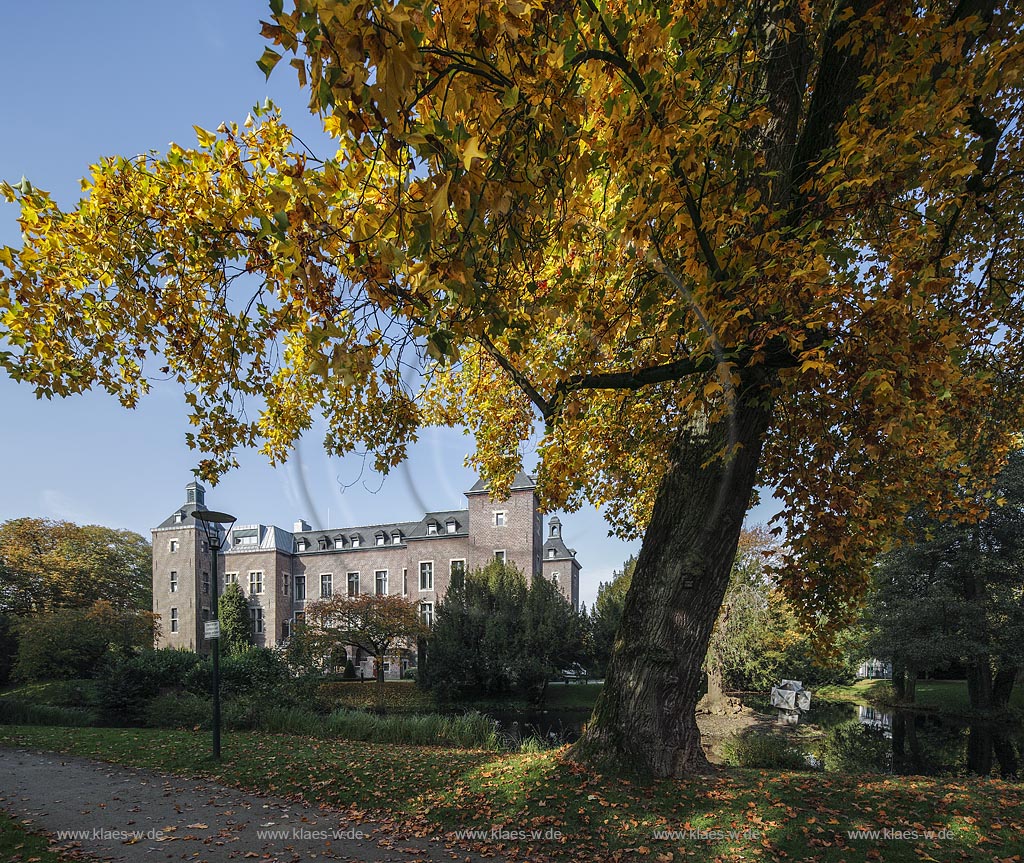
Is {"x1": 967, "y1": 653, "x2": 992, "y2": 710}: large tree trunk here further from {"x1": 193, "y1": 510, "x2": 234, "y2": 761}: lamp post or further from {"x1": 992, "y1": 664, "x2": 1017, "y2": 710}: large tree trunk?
{"x1": 193, "y1": 510, "x2": 234, "y2": 761}: lamp post

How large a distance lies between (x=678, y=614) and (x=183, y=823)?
577 cm

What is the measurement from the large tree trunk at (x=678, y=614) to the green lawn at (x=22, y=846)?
16.1ft

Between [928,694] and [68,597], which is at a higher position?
[68,597]

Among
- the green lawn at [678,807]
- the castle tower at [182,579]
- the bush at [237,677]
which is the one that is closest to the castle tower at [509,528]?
the bush at [237,677]

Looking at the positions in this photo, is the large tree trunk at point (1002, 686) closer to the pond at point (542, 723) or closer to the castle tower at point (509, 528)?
the pond at point (542, 723)

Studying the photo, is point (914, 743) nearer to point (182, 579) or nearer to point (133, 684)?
point (133, 684)

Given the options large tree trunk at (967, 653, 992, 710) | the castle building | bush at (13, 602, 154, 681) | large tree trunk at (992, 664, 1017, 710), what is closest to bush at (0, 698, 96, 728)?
bush at (13, 602, 154, 681)

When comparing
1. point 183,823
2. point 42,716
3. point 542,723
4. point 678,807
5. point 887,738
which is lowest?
point 542,723

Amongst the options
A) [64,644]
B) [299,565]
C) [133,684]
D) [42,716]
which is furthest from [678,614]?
[299,565]

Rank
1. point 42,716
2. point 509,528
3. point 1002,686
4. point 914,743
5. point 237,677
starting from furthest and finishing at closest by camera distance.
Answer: point 509,528 → point 1002,686 → point 237,677 → point 914,743 → point 42,716

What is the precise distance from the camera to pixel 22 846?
526 cm

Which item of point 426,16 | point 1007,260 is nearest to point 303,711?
point 426,16

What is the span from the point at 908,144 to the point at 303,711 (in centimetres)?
1482

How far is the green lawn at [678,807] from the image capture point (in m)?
4.66
